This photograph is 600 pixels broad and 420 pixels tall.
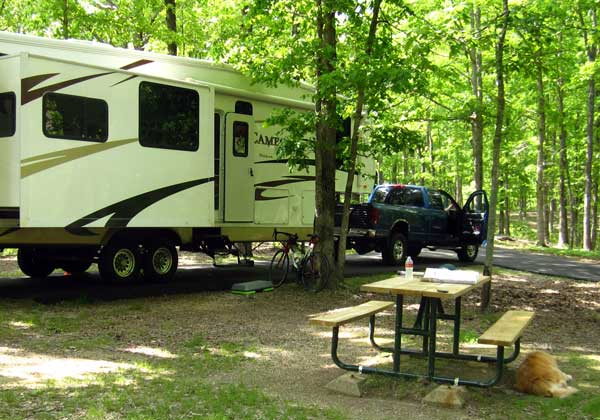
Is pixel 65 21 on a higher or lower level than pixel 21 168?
higher

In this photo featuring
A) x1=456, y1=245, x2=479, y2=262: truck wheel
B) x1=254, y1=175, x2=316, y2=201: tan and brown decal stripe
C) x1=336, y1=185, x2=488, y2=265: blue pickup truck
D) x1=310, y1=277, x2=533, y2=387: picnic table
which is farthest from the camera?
x1=456, y1=245, x2=479, y2=262: truck wheel

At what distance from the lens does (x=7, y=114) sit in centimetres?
844

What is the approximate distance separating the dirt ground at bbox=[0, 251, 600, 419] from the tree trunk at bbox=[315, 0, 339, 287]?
1063 mm

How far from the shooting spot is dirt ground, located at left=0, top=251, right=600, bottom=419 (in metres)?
4.97

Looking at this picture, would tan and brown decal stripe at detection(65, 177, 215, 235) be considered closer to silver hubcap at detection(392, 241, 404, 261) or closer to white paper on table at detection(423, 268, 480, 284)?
white paper on table at detection(423, 268, 480, 284)

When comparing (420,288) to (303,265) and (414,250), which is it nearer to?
(303,265)

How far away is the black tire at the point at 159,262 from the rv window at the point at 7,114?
3.08 meters

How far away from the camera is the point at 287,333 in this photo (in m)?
7.47

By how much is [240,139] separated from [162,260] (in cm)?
262

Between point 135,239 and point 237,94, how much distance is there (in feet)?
10.7

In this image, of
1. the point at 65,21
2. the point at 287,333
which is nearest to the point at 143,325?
the point at 287,333

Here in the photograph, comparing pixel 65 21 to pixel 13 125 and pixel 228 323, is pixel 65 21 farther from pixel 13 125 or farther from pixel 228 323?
pixel 228 323

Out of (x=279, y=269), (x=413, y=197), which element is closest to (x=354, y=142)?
(x=279, y=269)

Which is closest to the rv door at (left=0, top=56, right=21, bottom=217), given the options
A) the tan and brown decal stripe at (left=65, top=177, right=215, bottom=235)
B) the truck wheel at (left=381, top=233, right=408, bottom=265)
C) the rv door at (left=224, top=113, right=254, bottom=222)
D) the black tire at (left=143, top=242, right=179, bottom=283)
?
the tan and brown decal stripe at (left=65, top=177, right=215, bottom=235)
